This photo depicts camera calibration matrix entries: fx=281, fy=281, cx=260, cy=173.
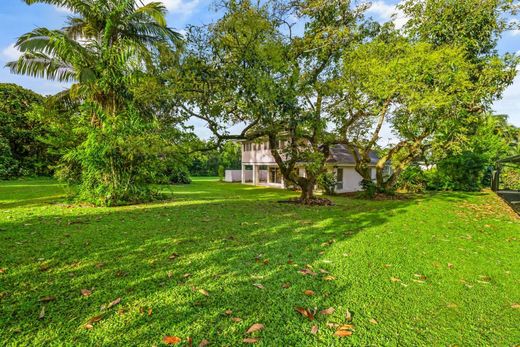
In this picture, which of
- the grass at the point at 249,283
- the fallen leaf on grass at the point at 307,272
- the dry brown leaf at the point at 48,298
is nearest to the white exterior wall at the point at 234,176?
the grass at the point at 249,283

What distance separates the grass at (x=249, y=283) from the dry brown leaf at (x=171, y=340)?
0.18 ft

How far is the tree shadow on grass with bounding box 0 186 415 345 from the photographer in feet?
9.03

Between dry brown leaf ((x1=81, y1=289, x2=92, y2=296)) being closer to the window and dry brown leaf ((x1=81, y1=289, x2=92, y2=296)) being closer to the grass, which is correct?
the grass

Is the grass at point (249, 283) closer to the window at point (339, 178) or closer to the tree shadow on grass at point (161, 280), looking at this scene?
the tree shadow on grass at point (161, 280)

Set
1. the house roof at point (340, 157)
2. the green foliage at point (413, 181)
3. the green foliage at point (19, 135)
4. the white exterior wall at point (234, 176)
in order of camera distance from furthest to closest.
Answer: the white exterior wall at point (234, 176) → the green foliage at point (19, 135) → the house roof at point (340, 157) → the green foliage at point (413, 181)

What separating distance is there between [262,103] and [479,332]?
8579 mm

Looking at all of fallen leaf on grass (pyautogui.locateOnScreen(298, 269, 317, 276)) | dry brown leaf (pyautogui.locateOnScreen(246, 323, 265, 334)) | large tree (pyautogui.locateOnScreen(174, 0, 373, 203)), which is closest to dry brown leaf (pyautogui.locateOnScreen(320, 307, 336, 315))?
dry brown leaf (pyautogui.locateOnScreen(246, 323, 265, 334))

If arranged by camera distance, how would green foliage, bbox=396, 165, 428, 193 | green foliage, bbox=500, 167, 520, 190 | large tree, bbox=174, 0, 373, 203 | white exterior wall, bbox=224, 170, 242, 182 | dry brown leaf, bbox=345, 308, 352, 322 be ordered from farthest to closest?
white exterior wall, bbox=224, 170, 242, 182 < green foliage, bbox=500, 167, 520, 190 < green foliage, bbox=396, 165, 428, 193 < large tree, bbox=174, 0, 373, 203 < dry brown leaf, bbox=345, 308, 352, 322

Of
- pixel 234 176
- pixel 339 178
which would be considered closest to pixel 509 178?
pixel 339 178

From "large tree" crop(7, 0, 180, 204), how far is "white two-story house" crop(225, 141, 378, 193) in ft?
23.5

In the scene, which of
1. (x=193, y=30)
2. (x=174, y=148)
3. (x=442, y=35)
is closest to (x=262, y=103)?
(x=193, y=30)

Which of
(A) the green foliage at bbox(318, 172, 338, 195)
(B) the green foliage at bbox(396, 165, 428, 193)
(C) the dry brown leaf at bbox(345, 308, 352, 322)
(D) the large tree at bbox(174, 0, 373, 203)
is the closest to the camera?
(C) the dry brown leaf at bbox(345, 308, 352, 322)

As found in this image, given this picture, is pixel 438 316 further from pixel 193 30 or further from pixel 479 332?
pixel 193 30

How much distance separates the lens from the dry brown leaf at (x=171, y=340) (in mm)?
2551
